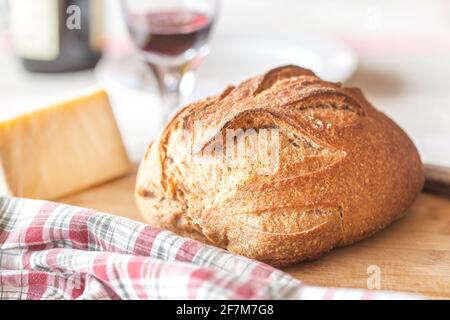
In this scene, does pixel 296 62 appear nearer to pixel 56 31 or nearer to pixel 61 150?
pixel 56 31

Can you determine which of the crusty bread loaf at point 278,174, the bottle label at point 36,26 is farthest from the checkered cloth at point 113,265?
the bottle label at point 36,26

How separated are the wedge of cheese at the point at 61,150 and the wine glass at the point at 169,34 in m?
0.35

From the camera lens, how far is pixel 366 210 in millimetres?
1624

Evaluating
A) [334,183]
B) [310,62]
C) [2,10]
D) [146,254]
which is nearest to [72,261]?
[146,254]

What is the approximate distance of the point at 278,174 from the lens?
158 cm

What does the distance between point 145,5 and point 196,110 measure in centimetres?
81

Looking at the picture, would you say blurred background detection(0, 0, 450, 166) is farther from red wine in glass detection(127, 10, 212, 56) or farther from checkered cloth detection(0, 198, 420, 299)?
checkered cloth detection(0, 198, 420, 299)

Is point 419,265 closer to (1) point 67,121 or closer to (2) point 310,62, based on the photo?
(1) point 67,121

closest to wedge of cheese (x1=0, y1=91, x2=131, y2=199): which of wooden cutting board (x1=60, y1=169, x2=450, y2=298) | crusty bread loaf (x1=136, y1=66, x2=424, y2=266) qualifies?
wooden cutting board (x1=60, y1=169, x2=450, y2=298)

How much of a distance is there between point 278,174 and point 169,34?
2.95ft

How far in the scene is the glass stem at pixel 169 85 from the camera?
242 cm

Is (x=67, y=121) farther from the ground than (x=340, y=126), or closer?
closer

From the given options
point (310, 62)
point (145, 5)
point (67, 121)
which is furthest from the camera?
point (310, 62)

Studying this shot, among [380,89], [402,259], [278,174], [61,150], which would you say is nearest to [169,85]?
[61,150]
